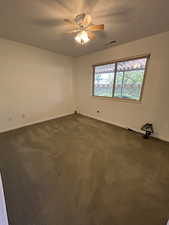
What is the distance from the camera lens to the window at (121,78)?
2.68 m

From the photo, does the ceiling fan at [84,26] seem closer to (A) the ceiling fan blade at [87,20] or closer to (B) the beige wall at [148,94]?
(A) the ceiling fan blade at [87,20]

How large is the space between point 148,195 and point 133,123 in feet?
6.39

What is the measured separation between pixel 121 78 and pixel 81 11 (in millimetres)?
1950

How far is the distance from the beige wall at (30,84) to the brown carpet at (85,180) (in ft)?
2.83

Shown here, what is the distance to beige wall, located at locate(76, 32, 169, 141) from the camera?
2.28 metres

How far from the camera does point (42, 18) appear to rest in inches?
69.2

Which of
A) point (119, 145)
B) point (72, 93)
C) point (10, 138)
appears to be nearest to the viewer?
point (119, 145)

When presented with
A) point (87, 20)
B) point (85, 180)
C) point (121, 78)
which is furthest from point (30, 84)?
point (85, 180)

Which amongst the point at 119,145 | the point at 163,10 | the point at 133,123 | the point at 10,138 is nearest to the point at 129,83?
the point at 133,123

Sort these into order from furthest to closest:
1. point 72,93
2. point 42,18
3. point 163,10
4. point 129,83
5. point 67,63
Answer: point 72,93 → point 67,63 → point 129,83 → point 42,18 → point 163,10

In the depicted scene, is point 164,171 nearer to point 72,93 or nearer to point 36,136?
point 36,136

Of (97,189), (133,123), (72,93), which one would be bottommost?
(97,189)

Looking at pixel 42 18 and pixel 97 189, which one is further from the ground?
pixel 42 18

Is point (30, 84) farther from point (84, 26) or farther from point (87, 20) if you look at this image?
point (87, 20)
